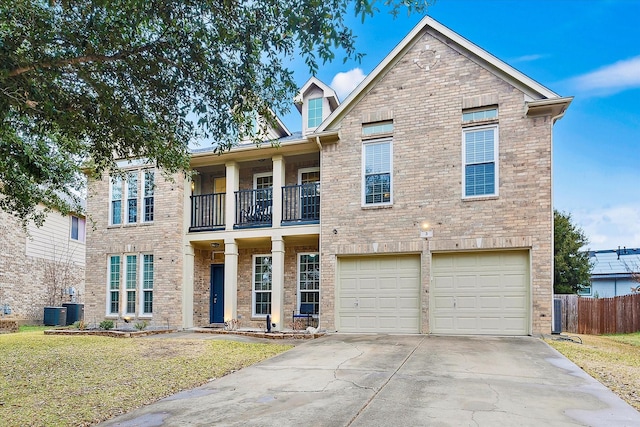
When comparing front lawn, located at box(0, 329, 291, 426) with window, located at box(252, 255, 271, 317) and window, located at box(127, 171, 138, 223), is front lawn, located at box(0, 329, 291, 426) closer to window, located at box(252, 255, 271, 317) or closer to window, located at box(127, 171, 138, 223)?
window, located at box(252, 255, 271, 317)

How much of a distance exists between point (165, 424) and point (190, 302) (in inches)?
418

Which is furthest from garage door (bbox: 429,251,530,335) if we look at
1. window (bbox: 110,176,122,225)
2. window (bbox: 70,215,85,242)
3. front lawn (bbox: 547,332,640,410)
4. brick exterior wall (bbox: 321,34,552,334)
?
window (bbox: 70,215,85,242)

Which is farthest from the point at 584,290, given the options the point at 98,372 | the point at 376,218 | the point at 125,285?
the point at 98,372

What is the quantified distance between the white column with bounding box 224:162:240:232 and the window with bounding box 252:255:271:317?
1.61 metres

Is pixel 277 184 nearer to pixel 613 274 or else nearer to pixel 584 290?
pixel 584 290

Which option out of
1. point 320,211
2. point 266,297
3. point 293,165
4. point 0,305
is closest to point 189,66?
point 320,211

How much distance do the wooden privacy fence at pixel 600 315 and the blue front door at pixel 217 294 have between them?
1203 centimetres

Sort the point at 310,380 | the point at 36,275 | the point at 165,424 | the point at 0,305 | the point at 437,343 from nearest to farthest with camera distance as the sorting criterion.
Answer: the point at 165,424 → the point at 310,380 → the point at 437,343 → the point at 0,305 → the point at 36,275

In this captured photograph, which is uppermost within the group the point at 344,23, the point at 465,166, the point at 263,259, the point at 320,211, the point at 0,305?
the point at 344,23

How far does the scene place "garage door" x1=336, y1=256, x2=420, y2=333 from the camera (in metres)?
12.0

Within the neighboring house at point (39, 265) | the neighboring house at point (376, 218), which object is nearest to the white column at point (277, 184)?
the neighboring house at point (376, 218)

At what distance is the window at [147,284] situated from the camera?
15047 mm

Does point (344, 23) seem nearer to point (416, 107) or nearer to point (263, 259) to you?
point (416, 107)

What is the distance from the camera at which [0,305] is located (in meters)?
18.9
